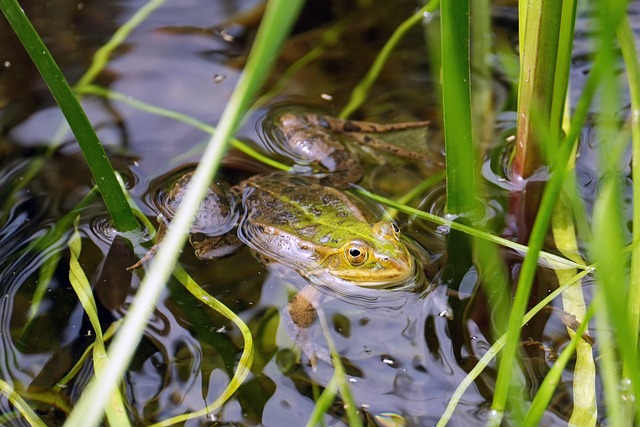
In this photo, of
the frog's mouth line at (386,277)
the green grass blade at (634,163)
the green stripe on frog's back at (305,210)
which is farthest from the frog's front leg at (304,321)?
the green grass blade at (634,163)

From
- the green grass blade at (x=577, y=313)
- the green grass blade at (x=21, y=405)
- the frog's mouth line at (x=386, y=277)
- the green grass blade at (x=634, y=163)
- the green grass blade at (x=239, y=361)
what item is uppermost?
the green grass blade at (x=634, y=163)

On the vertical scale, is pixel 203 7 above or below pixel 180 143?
above

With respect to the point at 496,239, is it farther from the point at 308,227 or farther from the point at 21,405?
the point at 21,405

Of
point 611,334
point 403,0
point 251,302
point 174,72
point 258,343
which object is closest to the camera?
point 611,334

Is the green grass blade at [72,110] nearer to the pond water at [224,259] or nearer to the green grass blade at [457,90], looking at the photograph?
the pond water at [224,259]

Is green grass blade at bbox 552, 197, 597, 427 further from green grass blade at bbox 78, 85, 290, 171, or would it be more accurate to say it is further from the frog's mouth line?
green grass blade at bbox 78, 85, 290, 171

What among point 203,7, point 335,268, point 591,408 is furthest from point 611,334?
point 203,7

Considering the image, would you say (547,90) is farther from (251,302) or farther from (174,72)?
(174,72)

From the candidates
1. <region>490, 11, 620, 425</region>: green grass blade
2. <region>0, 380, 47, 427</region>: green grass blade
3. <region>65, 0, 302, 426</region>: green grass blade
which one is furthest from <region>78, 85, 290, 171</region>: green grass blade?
<region>65, 0, 302, 426</region>: green grass blade
